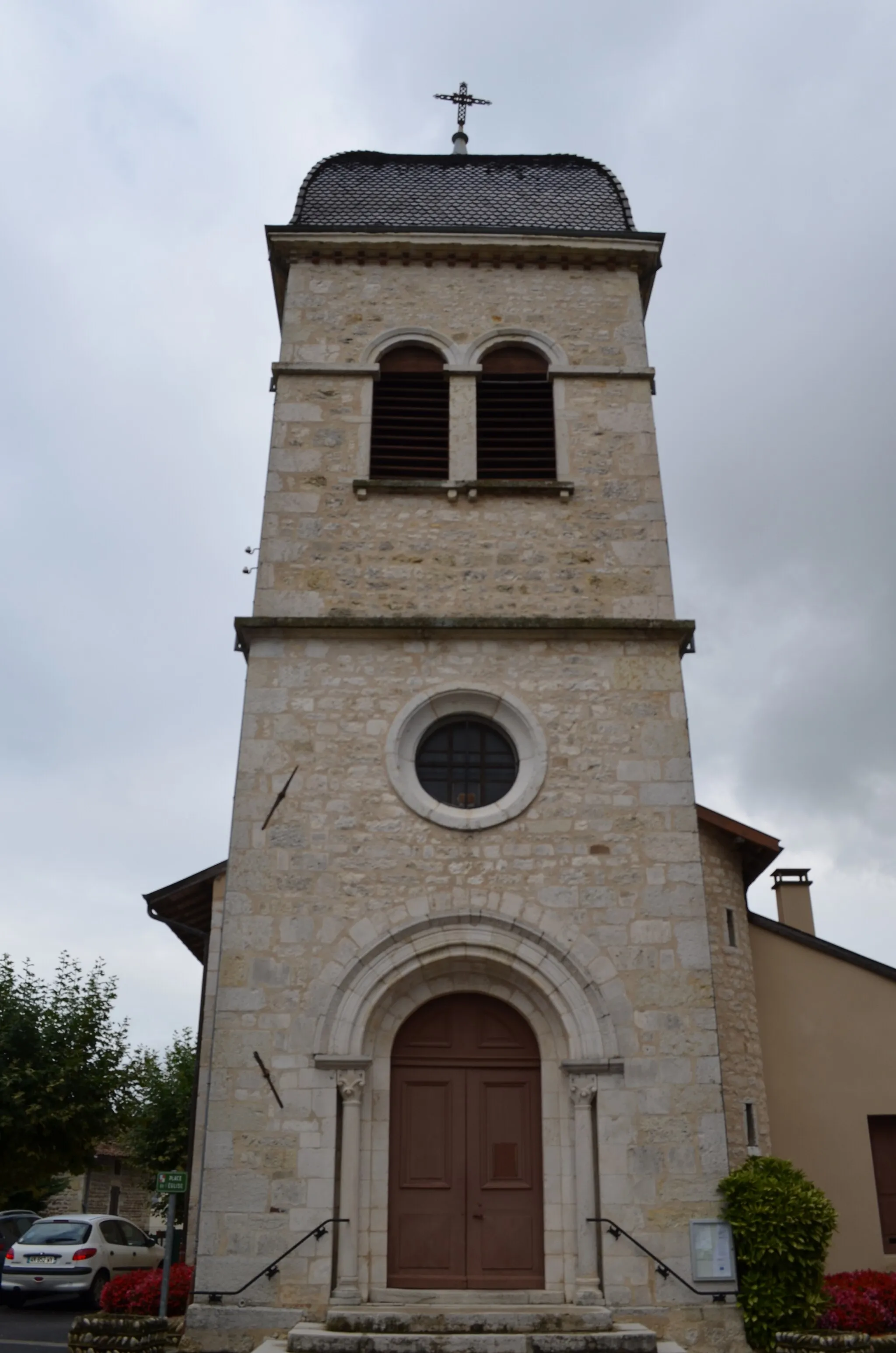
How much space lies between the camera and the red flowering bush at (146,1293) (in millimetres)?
9211

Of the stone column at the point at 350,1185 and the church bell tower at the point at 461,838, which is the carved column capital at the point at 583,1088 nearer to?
the church bell tower at the point at 461,838

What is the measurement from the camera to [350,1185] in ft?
29.0

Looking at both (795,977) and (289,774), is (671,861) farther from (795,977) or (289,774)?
(795,977)

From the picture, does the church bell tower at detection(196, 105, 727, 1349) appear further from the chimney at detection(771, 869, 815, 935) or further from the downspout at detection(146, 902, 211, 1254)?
the chimney at detection(771, 869, 815, 935)

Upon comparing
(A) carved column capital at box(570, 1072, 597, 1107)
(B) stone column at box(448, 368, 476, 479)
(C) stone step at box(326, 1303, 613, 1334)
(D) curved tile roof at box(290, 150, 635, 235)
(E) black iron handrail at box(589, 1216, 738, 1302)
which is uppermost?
(D) curved tile roof at box(290, 150, 635, 235)

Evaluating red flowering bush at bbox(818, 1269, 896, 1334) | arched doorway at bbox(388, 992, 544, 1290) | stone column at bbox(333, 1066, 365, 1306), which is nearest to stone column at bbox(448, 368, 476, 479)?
arched doorway at bbox(388, 992, 544, 1290)

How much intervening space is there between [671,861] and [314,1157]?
3691 mm

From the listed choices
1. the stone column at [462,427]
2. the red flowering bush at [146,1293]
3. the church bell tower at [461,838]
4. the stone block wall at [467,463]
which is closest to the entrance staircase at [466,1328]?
the church bell tower at [461,838]

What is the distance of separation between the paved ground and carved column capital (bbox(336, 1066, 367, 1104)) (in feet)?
15.6

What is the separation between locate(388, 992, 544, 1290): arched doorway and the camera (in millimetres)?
9000

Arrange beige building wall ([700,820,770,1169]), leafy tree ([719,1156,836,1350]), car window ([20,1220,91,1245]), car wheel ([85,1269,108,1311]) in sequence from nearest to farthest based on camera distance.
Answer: leafy tree ([719,1156,836,1350]) < beige building wall ([700,820,770,1169]) < car wheel ([85,1269,108,1311]) < car window ([20,1220,91,1245])

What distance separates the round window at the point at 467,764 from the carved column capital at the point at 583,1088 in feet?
7.77

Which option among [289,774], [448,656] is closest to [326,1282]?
[289,774]

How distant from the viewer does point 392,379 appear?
12367 mm
